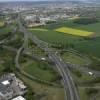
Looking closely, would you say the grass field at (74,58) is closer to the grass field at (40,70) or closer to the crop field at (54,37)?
the grass field at (40,70)

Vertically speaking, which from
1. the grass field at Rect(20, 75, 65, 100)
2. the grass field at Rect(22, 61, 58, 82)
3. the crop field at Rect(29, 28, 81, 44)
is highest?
the crop field at Rect(29, 28, 81, 44)

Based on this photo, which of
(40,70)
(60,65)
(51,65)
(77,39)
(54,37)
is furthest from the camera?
(54,37)

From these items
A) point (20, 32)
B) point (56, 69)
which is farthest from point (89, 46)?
point (20, 32)

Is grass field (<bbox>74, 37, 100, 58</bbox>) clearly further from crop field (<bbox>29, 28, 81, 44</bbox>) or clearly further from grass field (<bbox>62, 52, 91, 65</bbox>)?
crop field (<bbox>29, 28, 81, 44</bbox>)

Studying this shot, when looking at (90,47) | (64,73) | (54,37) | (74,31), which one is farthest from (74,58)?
(74,31)

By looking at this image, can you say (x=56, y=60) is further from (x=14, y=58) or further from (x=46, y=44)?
(x=46, y=44)

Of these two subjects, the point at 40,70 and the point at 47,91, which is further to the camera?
the point at 40,70

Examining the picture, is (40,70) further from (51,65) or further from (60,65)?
(60,65)

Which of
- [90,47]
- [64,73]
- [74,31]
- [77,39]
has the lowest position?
[64,73]

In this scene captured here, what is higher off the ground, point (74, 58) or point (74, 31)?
point (74, 31)

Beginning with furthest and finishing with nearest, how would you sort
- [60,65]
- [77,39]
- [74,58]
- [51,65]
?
1. [77,39]
2. [74,58]
3. [51,65]
4. [60,65]

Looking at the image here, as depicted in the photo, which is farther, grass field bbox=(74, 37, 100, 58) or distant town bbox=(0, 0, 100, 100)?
grass field bbox=(74, 37, 100, 58)

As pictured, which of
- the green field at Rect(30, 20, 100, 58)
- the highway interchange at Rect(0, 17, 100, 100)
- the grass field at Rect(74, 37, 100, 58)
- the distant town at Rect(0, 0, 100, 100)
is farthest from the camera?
the green field at Rect(30, 20, 100, 58)

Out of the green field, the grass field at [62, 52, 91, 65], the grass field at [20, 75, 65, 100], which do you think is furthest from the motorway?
the green field
